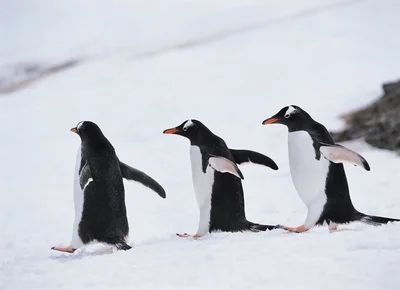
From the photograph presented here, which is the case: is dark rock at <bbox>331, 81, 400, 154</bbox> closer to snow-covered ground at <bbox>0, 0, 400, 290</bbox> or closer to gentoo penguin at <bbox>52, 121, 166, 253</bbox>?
snow-covered ground at <bbox>0, 0, 400, 290</bbox>

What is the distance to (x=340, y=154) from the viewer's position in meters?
3.50

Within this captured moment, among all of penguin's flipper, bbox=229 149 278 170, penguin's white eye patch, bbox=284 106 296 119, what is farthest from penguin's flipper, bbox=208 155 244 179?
penguin's white eye patch, bbox=284 106 296 119

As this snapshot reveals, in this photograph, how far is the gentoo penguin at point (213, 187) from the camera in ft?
12.2

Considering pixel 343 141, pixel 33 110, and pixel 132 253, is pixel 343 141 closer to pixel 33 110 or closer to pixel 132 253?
pixel 132 253

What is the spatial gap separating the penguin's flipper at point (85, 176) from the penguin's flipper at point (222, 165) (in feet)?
2.12

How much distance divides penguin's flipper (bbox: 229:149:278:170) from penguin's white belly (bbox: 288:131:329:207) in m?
0.18

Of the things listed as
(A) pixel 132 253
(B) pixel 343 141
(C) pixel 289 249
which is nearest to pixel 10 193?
(B) pixel 343 141

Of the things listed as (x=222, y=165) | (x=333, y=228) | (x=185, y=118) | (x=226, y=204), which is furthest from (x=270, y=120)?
(x=185, y=118)

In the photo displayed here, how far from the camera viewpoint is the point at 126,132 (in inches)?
461

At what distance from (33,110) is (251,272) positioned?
11811 mm

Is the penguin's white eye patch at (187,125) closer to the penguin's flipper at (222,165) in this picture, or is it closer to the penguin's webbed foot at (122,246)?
the penguin's flipper at (222,165)

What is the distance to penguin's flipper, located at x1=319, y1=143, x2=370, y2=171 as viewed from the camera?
339 cm

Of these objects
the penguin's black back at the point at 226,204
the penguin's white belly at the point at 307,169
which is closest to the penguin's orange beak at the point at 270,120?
the penguin's white belly at the point at 307,169

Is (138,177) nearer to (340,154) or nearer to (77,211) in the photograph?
(77,211)
